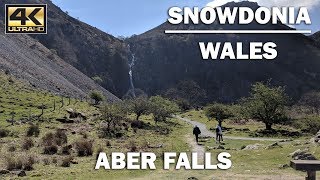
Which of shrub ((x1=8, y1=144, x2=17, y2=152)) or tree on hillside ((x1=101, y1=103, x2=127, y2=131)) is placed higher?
tree on hillside ((x1=101, y1=103, x2=127, y2=131))

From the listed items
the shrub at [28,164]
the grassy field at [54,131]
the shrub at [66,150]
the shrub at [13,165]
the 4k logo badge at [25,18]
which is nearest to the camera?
the grassy field at [54,131]

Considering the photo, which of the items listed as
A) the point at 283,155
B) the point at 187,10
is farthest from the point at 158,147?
the point at 187,10

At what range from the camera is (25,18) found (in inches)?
1339

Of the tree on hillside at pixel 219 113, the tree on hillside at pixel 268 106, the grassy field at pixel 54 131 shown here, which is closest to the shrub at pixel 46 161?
the grassy field at pixel 54 131

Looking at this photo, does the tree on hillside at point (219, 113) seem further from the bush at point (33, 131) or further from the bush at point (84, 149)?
the bush at point (84, 149)

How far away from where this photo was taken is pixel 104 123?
60688 mm

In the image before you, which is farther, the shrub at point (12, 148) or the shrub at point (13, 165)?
the shrub at point (12, 148)

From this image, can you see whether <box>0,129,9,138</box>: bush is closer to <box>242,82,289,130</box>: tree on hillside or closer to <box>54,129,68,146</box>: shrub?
<box>54,129,68,146</box>: shrub

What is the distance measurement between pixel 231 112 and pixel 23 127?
42.2 meters

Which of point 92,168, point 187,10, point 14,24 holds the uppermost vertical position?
point 14,24

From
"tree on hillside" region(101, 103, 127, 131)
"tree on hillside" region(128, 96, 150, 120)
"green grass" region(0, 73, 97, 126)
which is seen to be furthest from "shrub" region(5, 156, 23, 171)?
"tree on hillside" region(128, 96, 150, 120)

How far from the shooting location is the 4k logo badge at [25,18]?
3303 centimetres

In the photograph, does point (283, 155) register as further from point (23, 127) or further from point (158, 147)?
point (23, 127)

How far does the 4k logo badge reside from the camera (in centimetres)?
3303
